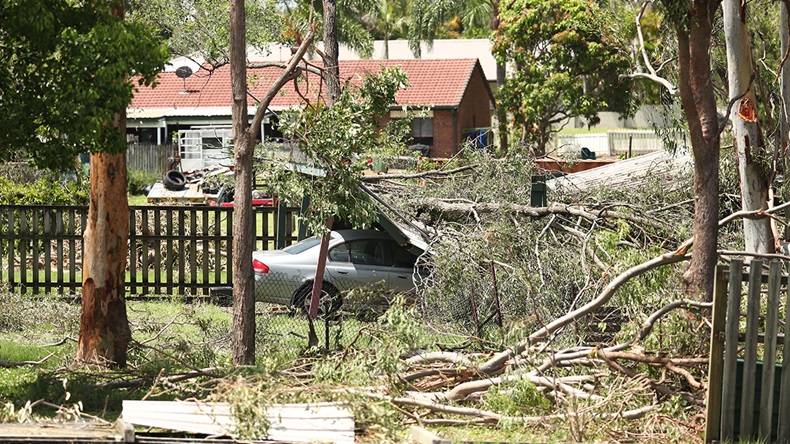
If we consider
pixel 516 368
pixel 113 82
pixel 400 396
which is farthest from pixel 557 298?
pixel 113 82

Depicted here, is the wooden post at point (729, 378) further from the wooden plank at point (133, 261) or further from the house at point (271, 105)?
the house at point (271, 105)

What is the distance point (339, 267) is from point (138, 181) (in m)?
22.3

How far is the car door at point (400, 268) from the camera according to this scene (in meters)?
14.1

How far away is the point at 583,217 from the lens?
41.4 ft

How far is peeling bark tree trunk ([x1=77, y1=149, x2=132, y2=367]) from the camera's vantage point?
10422 mm

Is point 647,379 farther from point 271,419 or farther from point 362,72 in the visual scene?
point 362,72

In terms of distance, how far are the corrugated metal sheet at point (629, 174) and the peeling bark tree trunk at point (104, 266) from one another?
241 inches

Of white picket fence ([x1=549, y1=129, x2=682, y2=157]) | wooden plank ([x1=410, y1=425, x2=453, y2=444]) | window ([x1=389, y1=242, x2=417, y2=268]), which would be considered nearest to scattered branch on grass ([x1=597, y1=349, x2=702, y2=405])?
wooden plank ([x1=410, y1=425, x2=453, y2=444])

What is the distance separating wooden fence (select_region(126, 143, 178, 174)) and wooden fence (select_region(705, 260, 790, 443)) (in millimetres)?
32471

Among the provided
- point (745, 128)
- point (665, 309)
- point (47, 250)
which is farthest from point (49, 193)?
point (665, 309)

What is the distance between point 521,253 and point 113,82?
5.40 m

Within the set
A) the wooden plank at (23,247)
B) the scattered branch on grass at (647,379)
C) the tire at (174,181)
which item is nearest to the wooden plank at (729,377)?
the scattered branch on grass at (647,379)

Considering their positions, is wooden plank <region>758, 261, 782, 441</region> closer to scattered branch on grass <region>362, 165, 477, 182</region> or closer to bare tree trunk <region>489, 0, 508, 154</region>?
scattered branch on grass <region>362, 165, 477, 182</region>

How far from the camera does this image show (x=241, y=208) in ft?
32.6
